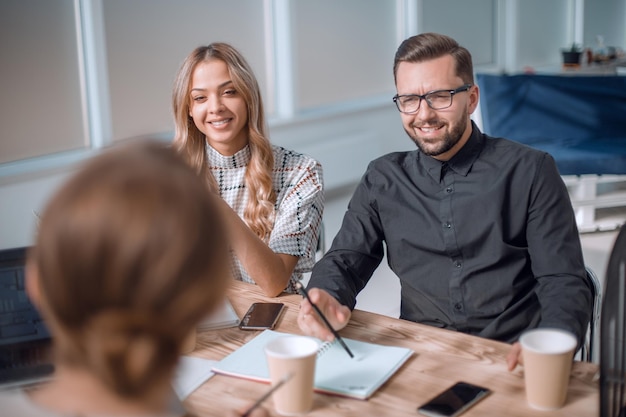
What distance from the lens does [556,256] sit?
175 cm

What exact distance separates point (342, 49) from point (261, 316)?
371 cm

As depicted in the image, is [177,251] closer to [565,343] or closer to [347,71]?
[565,343]

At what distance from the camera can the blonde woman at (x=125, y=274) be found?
2.04 feet

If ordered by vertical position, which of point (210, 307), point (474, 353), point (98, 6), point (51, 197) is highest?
point (98, 6)

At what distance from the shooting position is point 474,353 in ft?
4.63

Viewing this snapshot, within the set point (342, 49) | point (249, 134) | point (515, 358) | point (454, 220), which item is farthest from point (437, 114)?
point (342, 49)

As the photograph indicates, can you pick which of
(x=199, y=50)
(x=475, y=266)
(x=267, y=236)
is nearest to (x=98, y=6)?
(x=199, y=50)

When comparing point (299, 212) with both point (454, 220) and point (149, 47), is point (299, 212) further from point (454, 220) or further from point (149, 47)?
point (149, 47)

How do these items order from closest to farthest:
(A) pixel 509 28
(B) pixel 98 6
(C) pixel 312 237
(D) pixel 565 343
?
(D) pixel 565 343 < (C) pixel 312 237 < (B) pixel 98 6 < (A) pixel 509 28

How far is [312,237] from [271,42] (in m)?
2.56

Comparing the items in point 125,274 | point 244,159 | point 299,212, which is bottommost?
point 299,212

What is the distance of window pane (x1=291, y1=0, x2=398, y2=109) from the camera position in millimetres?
4734

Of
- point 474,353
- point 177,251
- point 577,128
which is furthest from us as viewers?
point 577,128

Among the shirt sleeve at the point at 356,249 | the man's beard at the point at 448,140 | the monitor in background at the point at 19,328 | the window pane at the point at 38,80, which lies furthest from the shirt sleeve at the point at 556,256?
the window pane at the point at 38,80
